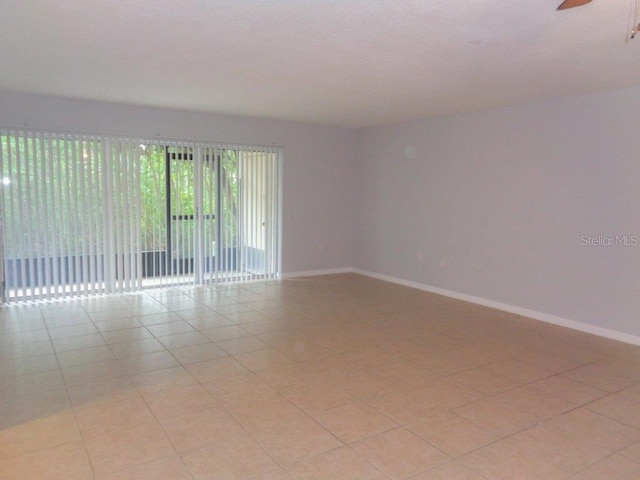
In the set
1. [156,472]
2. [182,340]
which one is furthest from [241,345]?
[156,472]

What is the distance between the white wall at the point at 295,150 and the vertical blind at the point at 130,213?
0.53 feet

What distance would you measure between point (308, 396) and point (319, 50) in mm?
2516

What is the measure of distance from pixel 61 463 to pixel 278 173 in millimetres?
5389

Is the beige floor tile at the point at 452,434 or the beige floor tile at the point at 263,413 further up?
the beige floor tile at the point at 263,413

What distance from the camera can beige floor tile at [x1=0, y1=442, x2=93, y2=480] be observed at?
2336 millimetres

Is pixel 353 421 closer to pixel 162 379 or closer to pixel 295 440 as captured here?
pixel 295 440

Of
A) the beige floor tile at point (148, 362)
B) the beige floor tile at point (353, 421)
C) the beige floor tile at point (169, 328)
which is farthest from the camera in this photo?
the beige floor tile at point (169, 328)

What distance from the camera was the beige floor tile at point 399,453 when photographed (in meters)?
2.46

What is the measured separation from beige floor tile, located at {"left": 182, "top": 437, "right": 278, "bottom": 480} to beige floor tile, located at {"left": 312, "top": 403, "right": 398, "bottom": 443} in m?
0.47

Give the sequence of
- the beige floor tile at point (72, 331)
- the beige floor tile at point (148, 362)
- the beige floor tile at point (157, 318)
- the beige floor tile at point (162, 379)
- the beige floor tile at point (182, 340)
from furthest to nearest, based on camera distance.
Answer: the beige floor tile at point (157, 318) → the beige floor tile at point (72, 331) → the beige floor tile at point (182, 340) → the beige floor tile at point (148, 362) → the beige floor tile at point (162, 379)

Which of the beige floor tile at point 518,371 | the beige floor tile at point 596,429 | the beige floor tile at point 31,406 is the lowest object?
the beige floor tile at point 596,429

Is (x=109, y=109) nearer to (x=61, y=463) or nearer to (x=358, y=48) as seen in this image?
(x=358, y=48)

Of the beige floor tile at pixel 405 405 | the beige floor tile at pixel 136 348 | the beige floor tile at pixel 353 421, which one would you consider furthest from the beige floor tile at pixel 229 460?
the beige floor tile at pixel 136 348

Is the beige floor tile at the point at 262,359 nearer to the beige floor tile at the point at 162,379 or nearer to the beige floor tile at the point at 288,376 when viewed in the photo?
the beige floor tile at the point at 288,376
